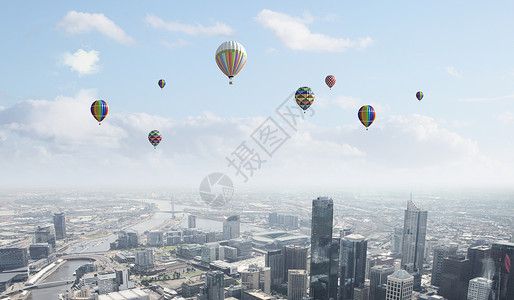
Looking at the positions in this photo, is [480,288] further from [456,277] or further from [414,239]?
[414,239]

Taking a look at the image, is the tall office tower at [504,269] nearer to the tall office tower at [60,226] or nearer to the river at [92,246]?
the river at [92,246]

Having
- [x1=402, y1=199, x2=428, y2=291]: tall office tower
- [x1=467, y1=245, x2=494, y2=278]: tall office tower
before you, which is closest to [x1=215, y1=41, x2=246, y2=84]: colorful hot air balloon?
[x1=467, y1=245, x2=494, y2=278]: tall office tower

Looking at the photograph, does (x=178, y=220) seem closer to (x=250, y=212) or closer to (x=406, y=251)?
(x=250, y=212)

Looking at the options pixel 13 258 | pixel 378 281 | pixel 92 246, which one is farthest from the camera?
pixel 92 246

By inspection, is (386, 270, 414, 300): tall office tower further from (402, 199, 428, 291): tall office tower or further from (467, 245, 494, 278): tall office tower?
(402, 199, 428, 291): tall office tower

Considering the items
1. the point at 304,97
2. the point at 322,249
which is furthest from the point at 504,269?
the point at 304,97

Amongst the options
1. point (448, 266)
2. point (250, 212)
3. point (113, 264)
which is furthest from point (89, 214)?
point (448, 266)

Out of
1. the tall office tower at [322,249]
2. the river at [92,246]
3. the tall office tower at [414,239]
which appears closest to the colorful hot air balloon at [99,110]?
the tall office tower at [322,249]
